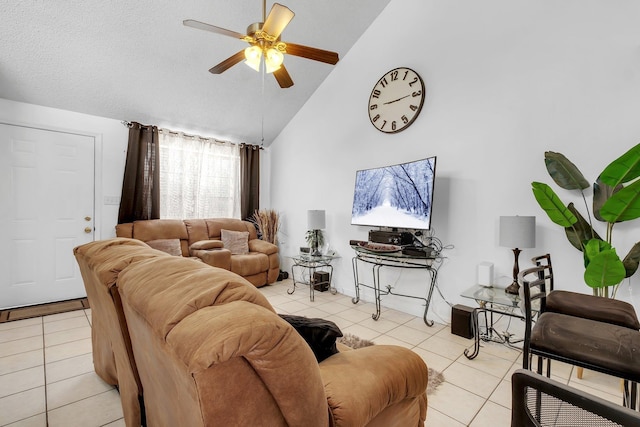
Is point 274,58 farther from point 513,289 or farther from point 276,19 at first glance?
point 513,289

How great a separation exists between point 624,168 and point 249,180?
4.71 meters

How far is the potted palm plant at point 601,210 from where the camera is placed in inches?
70.1

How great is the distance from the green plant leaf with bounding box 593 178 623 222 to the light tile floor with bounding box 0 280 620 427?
3.85 ft

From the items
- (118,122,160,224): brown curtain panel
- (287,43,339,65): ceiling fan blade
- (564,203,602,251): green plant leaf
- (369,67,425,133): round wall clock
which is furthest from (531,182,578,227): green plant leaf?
(118,122,160,224): brown curtain panel

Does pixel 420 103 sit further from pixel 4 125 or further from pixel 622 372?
pixel 4 125

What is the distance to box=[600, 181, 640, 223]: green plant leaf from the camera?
5.80ft

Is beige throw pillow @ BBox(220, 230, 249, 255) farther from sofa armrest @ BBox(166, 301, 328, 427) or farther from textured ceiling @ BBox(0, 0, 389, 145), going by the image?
sofa armrest @ BBox(166, 301, 328, 427)

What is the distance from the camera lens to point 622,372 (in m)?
1.10

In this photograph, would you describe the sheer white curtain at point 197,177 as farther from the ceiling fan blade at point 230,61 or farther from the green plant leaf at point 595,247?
the green plant leaf at point 595,247

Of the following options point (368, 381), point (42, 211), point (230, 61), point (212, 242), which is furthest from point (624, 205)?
point (42, 211)

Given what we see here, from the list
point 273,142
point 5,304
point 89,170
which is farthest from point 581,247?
point 5,304

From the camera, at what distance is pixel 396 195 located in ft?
10.3

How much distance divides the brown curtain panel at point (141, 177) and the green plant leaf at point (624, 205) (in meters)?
4.86

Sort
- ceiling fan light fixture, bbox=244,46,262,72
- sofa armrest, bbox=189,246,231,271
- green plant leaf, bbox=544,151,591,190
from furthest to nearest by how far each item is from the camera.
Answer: sofa armrest, bbox=189,246,231,271 → ceiling fan light fixture, bbox=244,46,262,72 → green plant leaf, bbox=544,151,591,190
